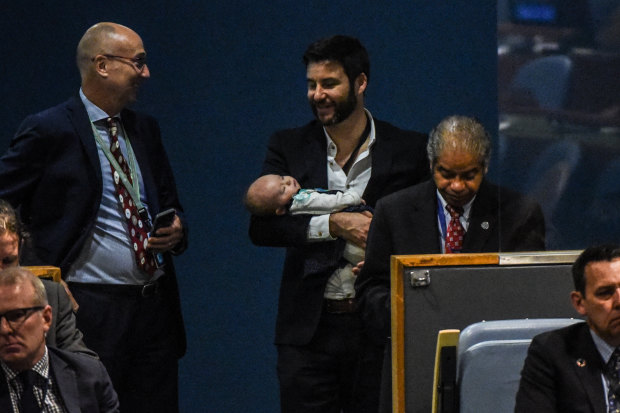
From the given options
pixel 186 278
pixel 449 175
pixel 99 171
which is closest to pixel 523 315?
pixel 449 175

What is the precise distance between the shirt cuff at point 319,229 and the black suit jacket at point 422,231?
372 millimetres

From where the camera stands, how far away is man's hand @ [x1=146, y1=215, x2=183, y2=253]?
4297mm

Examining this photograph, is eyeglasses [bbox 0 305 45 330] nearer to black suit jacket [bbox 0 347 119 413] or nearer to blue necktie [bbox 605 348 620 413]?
black suit jacket [bbox 0 347 119 413]

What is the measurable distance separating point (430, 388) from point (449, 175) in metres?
0.67

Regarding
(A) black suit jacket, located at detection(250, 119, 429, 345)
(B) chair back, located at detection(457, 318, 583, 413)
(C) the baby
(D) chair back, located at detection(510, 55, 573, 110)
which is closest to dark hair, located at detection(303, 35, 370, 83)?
(A) black suit jacket, located at detection(250, 119, 429, 345)

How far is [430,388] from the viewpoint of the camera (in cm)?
346

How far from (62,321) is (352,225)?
3.45 feet

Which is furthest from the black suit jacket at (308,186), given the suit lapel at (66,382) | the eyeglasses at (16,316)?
the eyeglasses at (16,316)

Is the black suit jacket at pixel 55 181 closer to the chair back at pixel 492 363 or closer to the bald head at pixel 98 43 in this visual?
the bald head at pixel 98 43

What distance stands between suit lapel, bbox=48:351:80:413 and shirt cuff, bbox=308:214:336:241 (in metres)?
1.15

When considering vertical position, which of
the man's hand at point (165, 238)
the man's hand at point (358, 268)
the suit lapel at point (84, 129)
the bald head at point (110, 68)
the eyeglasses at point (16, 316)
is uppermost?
the bald head at point (110, 68)

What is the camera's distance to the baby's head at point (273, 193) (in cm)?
416

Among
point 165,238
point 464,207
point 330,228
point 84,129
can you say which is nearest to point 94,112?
point 84,129

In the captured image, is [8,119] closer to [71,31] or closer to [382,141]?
[71,31]
